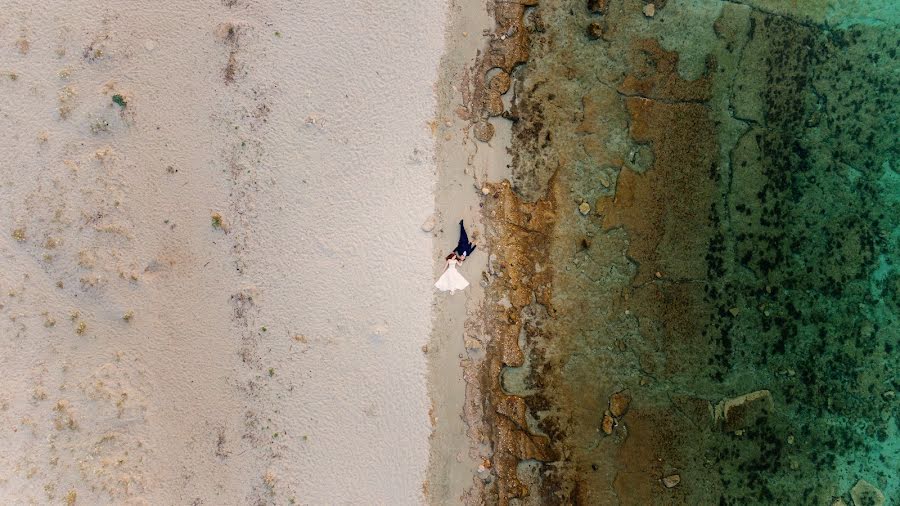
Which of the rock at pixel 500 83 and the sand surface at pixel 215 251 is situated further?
the rock at pixel 500 83

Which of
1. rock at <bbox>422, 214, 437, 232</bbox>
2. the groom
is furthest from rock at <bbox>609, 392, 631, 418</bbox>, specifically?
rock at <bbox>422, 214, 437, 232</bbox>

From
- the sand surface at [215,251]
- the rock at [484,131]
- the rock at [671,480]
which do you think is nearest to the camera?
the sand surface at [215,251]

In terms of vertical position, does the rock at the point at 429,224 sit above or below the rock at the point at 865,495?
above

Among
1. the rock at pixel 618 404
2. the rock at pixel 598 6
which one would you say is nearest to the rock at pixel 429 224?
the rock at pixel 618 404

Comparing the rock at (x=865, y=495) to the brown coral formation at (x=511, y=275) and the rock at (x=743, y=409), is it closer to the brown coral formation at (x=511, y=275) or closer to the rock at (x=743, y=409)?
the rock at (x=743, y=409)

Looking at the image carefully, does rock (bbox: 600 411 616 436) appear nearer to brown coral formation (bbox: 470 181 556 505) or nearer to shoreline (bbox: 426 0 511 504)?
brown coral formation (bbox: 470 181 556 505)

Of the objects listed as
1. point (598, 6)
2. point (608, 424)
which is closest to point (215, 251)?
point (608, 424)

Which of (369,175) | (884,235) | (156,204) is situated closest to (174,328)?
(156,204)

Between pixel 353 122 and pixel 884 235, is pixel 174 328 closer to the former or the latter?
pixel 353 122
